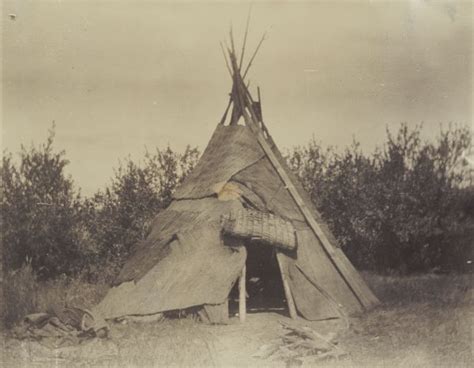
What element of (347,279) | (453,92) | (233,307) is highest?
(453,92)

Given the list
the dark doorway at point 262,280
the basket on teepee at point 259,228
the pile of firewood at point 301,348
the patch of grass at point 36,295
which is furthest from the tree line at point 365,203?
the pile of firewood at point 301,348

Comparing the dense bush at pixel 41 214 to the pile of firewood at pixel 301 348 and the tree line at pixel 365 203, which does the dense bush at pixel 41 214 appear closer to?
the tree line at pixel 365 203

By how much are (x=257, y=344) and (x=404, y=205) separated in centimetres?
1051

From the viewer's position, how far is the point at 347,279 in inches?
408

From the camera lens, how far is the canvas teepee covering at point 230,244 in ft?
31.1

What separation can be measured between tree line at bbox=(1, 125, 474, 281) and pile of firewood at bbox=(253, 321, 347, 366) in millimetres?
7523

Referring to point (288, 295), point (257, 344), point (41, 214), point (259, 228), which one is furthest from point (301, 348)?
point (41, 214)

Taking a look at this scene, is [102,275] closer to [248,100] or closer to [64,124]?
[64,124]

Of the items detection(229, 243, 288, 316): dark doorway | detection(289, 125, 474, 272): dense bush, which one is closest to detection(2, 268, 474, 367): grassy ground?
detection(229, 243, 288, 316): dark doorway

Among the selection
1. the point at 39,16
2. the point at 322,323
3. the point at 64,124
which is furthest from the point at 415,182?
the point at 39,16

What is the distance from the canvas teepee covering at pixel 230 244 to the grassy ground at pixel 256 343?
464mm

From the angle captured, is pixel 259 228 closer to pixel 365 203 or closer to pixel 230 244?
pixel 230 244

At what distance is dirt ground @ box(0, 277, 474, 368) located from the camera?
764 centimetres

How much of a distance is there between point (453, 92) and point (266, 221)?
4528 mm
